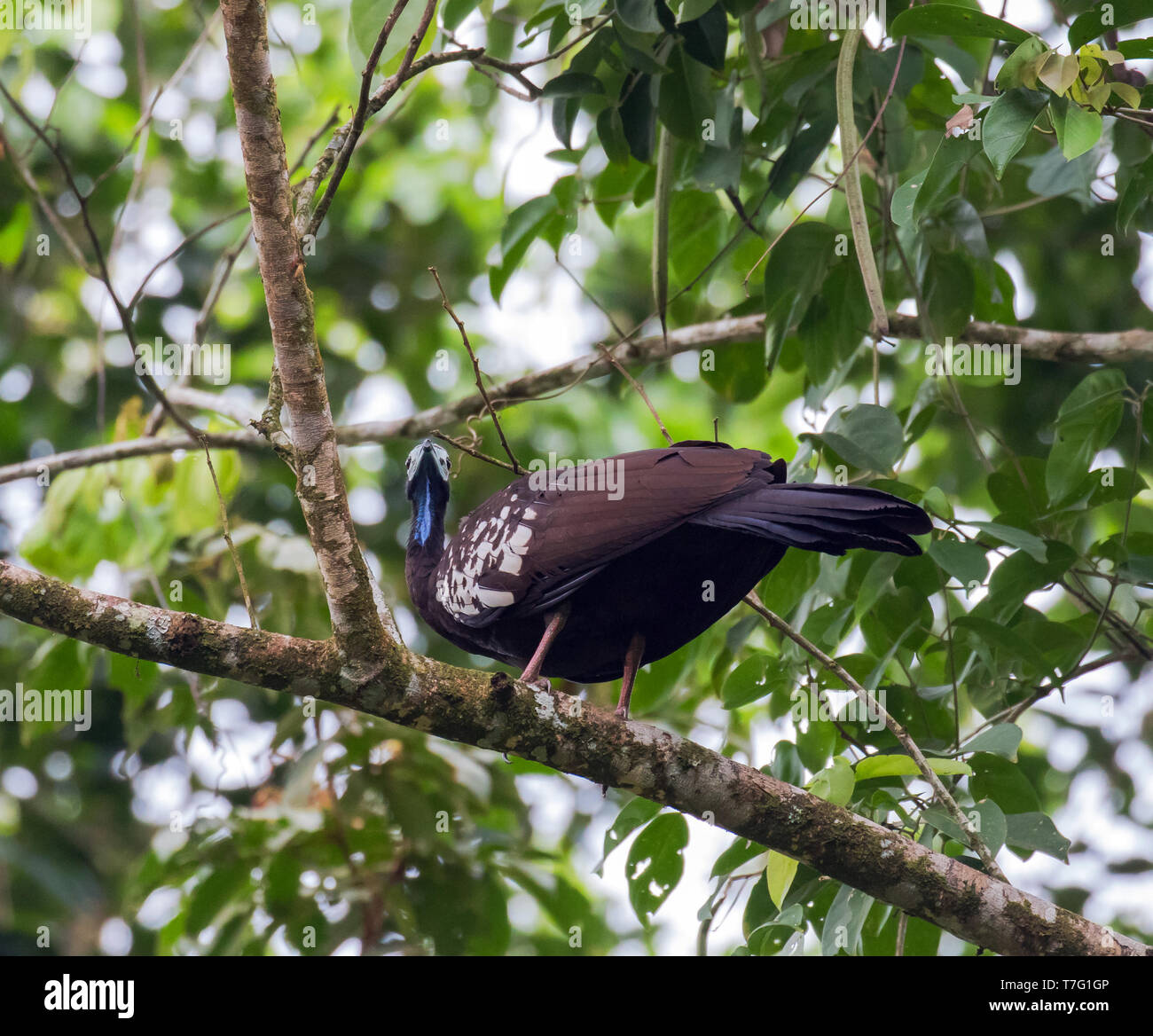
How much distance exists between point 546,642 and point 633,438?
450 centimetres

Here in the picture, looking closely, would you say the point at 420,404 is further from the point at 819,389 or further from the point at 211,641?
the point at 211,641

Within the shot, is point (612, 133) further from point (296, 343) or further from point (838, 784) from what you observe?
point (838, 784)

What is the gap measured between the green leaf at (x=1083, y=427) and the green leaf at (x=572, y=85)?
1.84 metres

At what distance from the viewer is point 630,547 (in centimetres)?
329

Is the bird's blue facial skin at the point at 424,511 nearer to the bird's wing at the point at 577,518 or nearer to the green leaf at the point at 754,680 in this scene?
the bird's wing at the point at 577,518

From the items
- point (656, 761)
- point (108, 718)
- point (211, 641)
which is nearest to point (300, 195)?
point (211, 641)

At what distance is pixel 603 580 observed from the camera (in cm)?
347

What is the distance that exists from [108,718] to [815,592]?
5515 millimetres

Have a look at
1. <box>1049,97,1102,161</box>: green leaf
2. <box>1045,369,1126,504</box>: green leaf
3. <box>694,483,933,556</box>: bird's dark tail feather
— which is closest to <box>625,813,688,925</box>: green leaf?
<box>694,483,933,556</box>: bird's dark tail feather

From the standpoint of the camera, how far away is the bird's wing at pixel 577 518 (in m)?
3.27

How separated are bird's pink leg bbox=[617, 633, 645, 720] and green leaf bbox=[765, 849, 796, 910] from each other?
2.32ft

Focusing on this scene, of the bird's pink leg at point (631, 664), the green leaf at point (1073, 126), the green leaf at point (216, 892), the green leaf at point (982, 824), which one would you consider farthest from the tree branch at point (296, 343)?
the green leaf at point (216, 892)

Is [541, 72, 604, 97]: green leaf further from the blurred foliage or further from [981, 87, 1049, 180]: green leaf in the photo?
[981, 87, 1049, 180]: green leaf

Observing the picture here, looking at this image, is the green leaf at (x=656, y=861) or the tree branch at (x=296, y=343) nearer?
the tree branch at (x=296, y=343)
